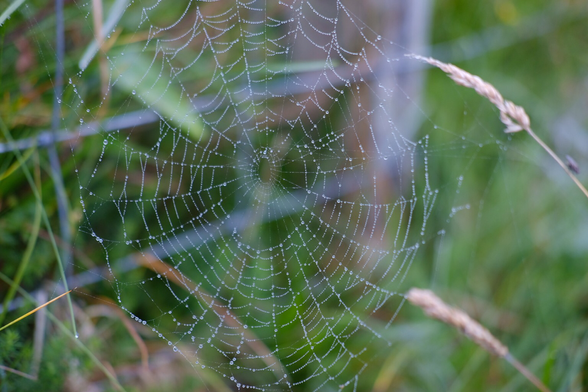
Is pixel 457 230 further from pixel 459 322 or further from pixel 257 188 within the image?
pixel 459 322

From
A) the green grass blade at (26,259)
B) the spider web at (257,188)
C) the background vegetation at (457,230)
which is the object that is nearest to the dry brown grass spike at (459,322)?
the background vegetation at (457,230)

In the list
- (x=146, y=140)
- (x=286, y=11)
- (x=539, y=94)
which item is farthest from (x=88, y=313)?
(x=539, y=94)

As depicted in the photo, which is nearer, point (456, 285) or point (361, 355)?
point (361, 355)

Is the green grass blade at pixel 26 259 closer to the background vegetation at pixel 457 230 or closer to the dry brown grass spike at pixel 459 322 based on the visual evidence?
the background vegetation at pixel 457 230

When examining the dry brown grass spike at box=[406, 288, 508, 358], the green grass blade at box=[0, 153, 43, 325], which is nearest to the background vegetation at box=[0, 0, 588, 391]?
the green grass blade at box=[0, 153, 43, 325]

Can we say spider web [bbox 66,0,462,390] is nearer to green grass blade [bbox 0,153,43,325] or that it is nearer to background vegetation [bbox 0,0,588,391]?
background vegetation [bbox 0,0,588,391]

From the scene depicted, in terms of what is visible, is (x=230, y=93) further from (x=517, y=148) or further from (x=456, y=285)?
(x=517, y=148)
